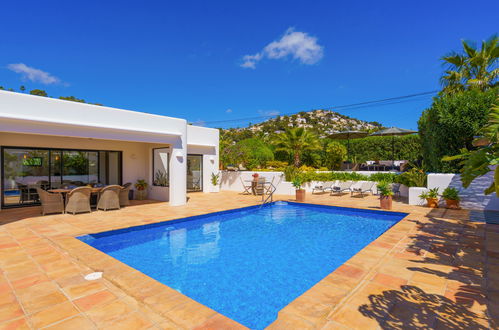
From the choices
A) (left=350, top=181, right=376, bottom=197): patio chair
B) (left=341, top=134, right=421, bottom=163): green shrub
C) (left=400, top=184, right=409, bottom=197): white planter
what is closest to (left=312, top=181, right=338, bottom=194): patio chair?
(left=350, top=181, right=376, bottom=197): patio chair

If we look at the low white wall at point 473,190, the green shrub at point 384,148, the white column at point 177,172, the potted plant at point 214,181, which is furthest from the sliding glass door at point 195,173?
the green shrub at point 384,148

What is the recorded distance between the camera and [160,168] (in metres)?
13.4

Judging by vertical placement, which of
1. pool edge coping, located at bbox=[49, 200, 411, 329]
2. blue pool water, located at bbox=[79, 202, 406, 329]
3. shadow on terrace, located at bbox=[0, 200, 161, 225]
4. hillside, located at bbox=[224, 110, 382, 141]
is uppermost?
hillside, located at bbox=[224, 110, 382, 141]

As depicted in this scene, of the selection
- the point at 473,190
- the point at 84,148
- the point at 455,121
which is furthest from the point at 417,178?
the point at 84,148

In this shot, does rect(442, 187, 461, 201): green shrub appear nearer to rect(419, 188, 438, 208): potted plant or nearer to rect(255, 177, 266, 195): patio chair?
rect(419, 188, 438, 208): potted plant

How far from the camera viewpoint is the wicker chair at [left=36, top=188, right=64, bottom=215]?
885 cm

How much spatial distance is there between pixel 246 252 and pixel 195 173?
1057 centimetres

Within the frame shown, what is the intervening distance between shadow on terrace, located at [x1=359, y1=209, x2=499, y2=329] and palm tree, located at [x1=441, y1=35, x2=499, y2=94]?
12.0m

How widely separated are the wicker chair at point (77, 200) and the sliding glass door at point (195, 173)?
688cm

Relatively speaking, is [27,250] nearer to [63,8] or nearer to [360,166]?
[63,8]

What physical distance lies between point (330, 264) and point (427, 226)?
3673 millimetres

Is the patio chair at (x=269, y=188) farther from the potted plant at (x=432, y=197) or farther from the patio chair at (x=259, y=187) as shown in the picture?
the potted plant at (x=432, y=197)

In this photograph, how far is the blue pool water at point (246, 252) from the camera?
4312 mm

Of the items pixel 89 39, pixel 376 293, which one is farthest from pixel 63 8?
pixel 376 293
